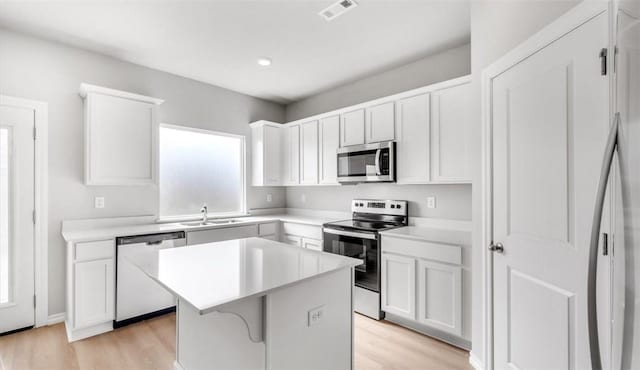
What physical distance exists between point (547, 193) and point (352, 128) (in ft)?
7.32

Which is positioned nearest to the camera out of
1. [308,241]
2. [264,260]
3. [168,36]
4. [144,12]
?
[264,260]

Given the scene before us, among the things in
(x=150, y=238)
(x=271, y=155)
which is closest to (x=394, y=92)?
(x=271, y=155)

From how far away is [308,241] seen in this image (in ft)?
11.9

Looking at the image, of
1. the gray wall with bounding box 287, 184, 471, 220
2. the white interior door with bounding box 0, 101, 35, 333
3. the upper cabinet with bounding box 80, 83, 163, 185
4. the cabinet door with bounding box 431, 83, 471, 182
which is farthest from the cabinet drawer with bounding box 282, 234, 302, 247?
the white interior door with bounding box 0, 101, 35, 333

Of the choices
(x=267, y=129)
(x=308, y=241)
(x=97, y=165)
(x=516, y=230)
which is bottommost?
(x=308, y=241)

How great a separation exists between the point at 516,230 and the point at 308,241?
236 cm

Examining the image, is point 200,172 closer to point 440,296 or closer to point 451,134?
point 451,134

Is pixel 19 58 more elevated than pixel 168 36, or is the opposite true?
pixel 168 36

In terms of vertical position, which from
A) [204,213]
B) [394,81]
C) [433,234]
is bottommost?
[433,234]

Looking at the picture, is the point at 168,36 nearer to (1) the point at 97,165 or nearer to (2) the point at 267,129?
(1) the point at 97,165

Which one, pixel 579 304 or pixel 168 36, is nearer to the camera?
pixel 579 304

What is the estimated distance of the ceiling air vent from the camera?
7.27 feet

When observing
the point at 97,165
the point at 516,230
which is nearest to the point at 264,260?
the point at 516,230

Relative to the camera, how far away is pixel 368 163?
10.5ft
